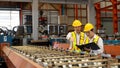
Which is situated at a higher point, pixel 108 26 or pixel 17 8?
pixel 17 8

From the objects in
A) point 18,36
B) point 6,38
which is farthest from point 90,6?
point 6,38

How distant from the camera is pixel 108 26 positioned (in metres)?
24.9

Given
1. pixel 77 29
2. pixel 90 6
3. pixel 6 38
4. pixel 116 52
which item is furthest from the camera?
pixel 90 6

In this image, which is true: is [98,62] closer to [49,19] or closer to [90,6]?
[90,6]

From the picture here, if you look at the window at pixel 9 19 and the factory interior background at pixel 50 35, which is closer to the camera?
the factory interior background at pixel 50 35

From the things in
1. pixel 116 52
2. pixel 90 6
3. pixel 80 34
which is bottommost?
pixel 116 52

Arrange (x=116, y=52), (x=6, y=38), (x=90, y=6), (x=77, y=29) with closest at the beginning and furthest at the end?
1. (x=77, y=29)
2. (x=116, y=52)
3. (x=6, y=38)
4. (x=90, y=6)

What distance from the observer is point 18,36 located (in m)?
11.5

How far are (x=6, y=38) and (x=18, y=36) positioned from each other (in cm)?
184

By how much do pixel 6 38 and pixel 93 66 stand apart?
744 centimetres

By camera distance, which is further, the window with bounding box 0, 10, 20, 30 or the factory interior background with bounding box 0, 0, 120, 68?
the window with bounding box 0, 10, 20, 30

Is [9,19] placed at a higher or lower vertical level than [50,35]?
higher

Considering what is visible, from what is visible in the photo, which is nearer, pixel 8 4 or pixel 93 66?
pixel 93 66

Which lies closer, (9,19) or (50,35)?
(50,35)
